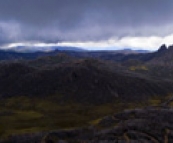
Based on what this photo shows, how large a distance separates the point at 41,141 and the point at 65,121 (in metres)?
46.7

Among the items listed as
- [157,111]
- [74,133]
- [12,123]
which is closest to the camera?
[74,133]

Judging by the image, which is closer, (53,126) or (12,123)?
(53,126)

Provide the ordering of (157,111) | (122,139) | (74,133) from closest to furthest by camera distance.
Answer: (122,139), (74,133), (157,111)

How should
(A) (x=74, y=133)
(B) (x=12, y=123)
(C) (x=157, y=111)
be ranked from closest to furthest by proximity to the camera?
1. (A) (x=74, y=133)
2. (C) (x=157, y=111)
3. (B) (x=12, y=123)

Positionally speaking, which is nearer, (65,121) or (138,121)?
(138,121)

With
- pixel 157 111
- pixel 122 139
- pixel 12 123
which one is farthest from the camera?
pixel 12 123

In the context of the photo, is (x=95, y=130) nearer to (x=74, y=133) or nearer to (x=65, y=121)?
(x=74, y=133)

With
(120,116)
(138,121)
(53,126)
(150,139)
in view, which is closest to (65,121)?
(53,126)

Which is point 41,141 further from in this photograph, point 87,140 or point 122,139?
point 122,139

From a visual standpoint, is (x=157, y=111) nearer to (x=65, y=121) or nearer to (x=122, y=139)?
(x=122, y=139)

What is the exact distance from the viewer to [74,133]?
12575 centimetres

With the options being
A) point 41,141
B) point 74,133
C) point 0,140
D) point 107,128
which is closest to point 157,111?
point 107,128

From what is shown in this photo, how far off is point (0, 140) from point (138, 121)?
56.2 m

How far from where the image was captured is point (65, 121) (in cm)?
16075
